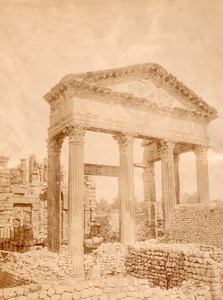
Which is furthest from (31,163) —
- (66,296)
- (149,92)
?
(66,296)

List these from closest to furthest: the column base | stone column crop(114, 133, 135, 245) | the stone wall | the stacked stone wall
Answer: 1. the stacked stone wall
2. the stone wall
3. the column base
4. stone column crop(114, 133, 135, 245)

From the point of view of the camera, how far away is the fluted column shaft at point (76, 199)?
1536cm

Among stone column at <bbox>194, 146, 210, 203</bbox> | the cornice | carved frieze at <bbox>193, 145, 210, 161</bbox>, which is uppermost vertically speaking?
the cornice

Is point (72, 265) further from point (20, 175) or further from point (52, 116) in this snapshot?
point (20, 175)

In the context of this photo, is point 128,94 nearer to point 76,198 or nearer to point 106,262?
point 76,198

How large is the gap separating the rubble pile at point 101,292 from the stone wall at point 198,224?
17.2ft

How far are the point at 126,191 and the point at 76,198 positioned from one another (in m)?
2.99

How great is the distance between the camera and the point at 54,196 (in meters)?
18.1

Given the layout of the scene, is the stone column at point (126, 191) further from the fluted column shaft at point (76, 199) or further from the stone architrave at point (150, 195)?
the stone architrave at point (150, 195)

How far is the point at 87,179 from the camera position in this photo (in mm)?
29219

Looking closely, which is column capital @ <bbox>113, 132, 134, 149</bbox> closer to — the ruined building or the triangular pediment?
the triangular pediment

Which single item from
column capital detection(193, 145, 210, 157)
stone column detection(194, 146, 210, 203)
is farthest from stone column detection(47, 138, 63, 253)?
stone column detection(194, 146, 210, 203)

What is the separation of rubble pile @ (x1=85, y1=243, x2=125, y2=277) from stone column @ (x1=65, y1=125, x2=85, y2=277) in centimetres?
54

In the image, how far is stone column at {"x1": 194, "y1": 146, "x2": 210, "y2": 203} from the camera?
2048 centimetres
